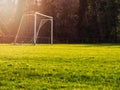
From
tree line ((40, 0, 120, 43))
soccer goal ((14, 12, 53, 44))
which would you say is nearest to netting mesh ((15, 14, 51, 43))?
soccer goal ((14, 12, 53, 44))

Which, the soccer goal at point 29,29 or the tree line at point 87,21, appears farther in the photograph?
the tree line at point 87,21

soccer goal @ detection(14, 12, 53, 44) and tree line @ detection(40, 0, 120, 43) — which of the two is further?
tree line @ detection(40, 0, 120, 43)

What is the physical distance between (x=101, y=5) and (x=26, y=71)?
58.6m

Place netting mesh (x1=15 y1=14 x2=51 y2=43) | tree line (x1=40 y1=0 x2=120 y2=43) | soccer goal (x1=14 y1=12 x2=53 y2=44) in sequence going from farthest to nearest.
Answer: tree line (x1=40 y1=0 x2=120 y2=43), netting mesh (x1=15 y1=14 x2=51 y2=43), soccer goal (x1=14 y1=12 x2=53 y2=44)

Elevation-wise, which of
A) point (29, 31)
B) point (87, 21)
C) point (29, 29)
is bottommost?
point (29, 31)

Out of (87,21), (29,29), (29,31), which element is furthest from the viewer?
(87,21)

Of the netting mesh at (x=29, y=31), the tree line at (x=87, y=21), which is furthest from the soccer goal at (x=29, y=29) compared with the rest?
the tree line at (x=87, y=21)

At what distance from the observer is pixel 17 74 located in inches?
496


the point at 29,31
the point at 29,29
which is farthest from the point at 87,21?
the point at 29,31

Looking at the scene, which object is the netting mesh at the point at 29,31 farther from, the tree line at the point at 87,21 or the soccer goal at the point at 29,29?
the tree line at the point at 87,21

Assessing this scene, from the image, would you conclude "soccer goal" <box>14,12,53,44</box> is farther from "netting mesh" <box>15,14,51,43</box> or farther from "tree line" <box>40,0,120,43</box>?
"tree line" <box>40,0,120,43</box>

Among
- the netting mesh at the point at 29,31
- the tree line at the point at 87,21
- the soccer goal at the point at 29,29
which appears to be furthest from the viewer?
the tree line at the point at 87,21

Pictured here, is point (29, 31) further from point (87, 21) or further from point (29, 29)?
point (87, 21)

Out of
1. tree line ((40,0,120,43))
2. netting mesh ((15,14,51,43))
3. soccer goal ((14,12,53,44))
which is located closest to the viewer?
soccer goal ((14,12,53,44))
